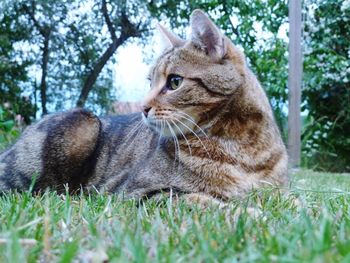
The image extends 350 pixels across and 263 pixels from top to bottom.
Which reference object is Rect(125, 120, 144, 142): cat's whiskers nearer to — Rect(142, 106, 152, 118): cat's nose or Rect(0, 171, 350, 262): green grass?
Rect(142, 106, 152, 118): cat's nose

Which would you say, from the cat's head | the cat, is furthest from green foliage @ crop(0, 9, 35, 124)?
the cat's head

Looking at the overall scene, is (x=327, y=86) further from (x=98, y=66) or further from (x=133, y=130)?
(x=133, y=130)

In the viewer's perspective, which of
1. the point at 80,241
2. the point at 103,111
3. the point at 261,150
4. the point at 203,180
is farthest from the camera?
the point at 103,111

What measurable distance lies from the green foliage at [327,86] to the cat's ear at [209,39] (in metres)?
5.86

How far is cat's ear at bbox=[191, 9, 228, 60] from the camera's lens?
286 cm

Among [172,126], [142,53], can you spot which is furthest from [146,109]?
[142,53]

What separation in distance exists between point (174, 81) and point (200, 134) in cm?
33

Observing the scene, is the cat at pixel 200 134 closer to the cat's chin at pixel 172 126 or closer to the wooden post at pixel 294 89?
the cat's chin at pixel 172 126

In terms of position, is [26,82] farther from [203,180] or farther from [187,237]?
[187,237]

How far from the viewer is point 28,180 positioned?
321 cm

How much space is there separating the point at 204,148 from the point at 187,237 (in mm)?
1439

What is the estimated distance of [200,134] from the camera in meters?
2.76

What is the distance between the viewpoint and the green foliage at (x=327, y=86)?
27.7 feet

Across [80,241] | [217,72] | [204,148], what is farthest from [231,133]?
[80,241]
